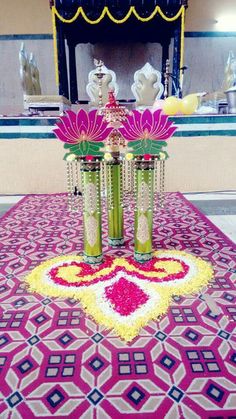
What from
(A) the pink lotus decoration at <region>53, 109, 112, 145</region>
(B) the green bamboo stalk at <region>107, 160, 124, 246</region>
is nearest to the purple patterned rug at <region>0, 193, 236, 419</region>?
(B) the green bamboo stalk at <region>107, 160, 124, 246</region>

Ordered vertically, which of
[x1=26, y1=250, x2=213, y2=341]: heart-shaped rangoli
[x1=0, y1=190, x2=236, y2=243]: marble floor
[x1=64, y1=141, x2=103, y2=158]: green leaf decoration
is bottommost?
[x1=0, y1=190, x2=236, y2=243]: marble floor

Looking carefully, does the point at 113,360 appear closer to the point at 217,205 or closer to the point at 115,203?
the point at 115,203

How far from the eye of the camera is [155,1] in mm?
4527

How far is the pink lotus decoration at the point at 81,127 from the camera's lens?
1.35 metres

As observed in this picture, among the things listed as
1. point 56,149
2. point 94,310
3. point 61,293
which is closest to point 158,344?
point 94,310

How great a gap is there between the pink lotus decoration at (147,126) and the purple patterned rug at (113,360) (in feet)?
2.33

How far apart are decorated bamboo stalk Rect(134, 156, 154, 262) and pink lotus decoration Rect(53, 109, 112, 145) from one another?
0.22m

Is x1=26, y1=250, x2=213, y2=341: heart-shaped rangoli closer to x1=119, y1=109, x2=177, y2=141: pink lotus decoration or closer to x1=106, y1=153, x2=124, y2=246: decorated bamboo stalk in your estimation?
x1=106, y1=153, x2=124, y2=246: decorated bamboo stalk

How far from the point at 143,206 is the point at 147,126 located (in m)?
0.37

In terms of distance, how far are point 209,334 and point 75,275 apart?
0.66 m

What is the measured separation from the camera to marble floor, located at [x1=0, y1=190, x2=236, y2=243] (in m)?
2.23

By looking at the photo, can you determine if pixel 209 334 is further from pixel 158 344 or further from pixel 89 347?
pixel 89 347

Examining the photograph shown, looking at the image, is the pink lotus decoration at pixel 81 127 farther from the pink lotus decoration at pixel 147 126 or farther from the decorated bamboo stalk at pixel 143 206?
the decorated bamboo stalk at pixel 143 206

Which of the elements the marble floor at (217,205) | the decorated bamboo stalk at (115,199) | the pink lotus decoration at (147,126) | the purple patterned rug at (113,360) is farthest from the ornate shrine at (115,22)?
the purple patterned rug at (113,360)
